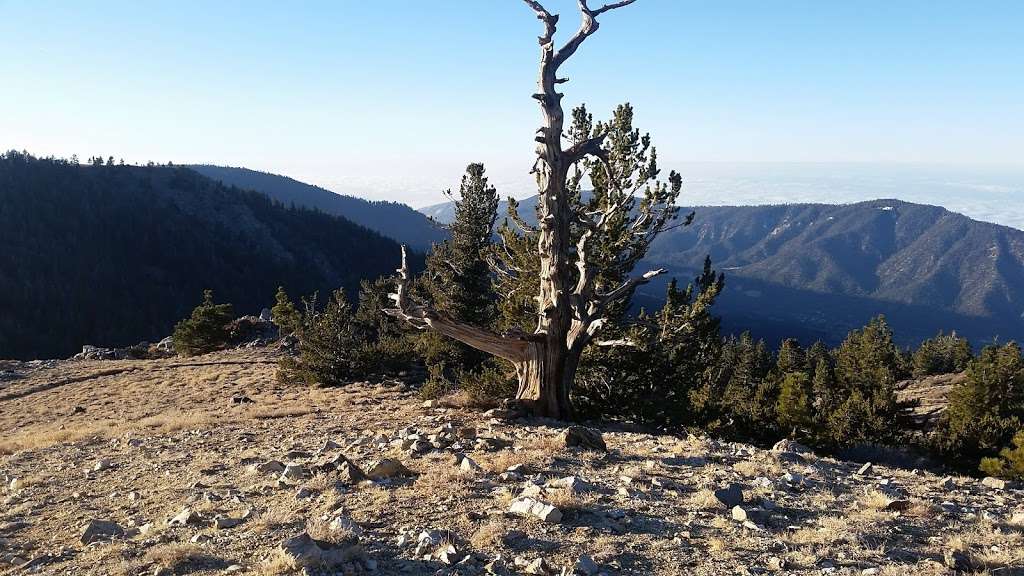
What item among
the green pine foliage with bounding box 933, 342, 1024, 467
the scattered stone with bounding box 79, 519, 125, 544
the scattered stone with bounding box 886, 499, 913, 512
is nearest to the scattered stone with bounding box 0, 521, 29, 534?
the scattered stone with bounding box 79, 519, 125, 544

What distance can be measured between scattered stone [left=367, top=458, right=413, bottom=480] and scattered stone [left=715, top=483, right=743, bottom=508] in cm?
347

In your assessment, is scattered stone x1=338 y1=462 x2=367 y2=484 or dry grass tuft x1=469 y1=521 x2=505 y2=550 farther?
scattered stone x1=338 y1=462 x2=367 y2=484

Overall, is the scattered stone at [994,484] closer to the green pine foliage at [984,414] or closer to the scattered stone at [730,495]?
the scattered stone at [730,495]

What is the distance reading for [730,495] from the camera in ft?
20.1

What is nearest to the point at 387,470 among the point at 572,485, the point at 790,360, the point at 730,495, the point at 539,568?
the point at 572,485

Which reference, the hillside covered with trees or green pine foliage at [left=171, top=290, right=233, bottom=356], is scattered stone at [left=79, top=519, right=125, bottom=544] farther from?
the hillside covered with trees

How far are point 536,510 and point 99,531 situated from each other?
4242 millimetres

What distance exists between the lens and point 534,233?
15.0m

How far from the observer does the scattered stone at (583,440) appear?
8.52 metres

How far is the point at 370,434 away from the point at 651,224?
7.80 m

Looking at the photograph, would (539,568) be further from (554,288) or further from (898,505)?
(554,288)

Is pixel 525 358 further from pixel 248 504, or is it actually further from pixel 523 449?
pixel 248 504

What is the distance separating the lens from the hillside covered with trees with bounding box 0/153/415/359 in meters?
112

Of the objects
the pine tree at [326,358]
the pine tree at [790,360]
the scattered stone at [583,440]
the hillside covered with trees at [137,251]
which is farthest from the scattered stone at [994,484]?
the hillside covered with trees at [137,251]
